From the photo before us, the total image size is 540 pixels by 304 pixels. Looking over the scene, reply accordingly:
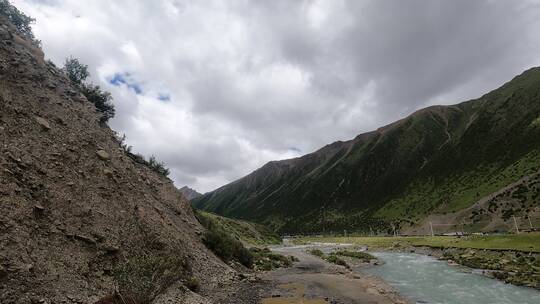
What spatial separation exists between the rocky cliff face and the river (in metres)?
18.1

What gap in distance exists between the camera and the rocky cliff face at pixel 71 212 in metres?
16.1

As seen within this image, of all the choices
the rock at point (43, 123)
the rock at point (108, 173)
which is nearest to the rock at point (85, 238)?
the rock at point (108, 173)

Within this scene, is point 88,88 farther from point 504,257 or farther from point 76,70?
point 504,257

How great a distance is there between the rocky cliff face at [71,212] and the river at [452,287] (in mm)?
18131

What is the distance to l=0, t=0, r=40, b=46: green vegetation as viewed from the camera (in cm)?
3771

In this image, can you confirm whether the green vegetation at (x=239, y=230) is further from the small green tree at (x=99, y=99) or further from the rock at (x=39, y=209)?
the rock at (x=39, y=209)

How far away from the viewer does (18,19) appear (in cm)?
3941

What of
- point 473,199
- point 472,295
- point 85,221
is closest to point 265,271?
point 472,295

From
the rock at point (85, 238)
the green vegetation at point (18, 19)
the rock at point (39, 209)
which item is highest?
the green vegetation at point (18, 19)

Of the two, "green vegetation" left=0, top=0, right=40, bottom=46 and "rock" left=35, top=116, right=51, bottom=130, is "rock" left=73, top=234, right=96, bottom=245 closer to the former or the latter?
"rock" left=35, top=116, right=51, bottom=130

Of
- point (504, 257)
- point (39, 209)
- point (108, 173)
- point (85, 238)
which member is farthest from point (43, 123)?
point (504, 257)

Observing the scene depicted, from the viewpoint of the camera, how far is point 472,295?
28.1m

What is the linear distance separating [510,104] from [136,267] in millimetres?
226256

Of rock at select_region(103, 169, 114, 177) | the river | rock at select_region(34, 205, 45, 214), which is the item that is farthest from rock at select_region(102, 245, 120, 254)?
the river
